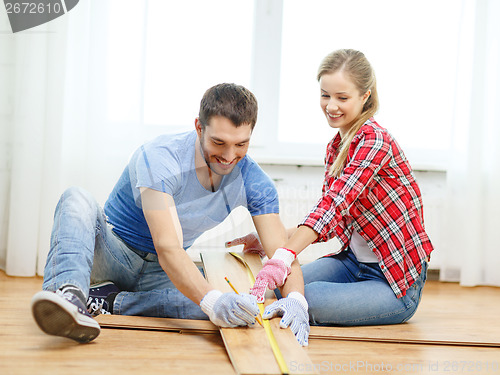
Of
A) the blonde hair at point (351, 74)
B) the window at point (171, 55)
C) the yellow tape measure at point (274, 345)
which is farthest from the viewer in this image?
the window at point (171, 55)

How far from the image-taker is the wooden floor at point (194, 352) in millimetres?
1188

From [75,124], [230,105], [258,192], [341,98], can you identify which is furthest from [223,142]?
[75,124]

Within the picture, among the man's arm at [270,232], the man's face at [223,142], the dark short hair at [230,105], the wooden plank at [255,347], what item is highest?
the dark short hair at [230,105]

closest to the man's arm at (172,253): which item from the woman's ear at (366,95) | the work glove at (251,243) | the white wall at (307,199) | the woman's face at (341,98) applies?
the work glove at (251,243)

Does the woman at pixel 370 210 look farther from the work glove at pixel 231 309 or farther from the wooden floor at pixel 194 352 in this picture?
the work glove at pixel 231 309

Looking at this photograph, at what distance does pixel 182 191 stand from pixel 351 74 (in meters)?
0.62

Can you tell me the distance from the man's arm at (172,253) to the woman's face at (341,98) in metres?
0.61

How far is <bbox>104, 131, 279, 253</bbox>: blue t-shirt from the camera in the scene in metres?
1.43

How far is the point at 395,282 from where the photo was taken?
164 cm

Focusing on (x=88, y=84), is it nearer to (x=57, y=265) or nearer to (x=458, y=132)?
(x=57, y=265)

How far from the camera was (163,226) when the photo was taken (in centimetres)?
136

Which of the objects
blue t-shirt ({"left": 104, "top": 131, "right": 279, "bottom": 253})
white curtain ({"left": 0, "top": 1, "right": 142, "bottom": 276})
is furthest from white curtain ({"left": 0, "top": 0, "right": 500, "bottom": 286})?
blue t-shirt ({"left": 104, "top": 131, "right": 279, "bottom": 253})

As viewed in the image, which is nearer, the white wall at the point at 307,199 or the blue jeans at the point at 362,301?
the blue jeans at the point at 362,301

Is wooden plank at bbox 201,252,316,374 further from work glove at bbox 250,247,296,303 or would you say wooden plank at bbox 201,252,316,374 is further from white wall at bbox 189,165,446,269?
white wall at bbox 189,165,446,269
